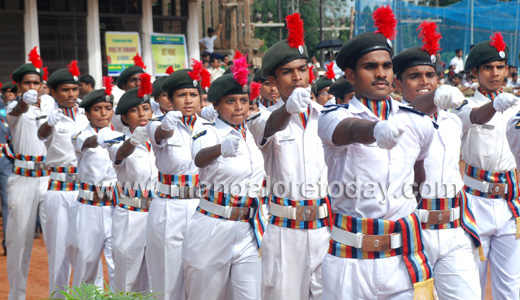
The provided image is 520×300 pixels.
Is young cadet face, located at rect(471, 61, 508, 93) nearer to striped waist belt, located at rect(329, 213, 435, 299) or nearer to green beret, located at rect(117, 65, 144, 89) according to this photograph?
striped waist belt, located at rect(329, 213, 435, 299)

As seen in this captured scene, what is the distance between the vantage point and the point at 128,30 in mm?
17828

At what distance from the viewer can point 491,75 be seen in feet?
22.2

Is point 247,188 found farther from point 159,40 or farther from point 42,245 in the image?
point 159,40

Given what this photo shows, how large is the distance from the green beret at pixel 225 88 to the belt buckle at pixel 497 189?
91.9 inches

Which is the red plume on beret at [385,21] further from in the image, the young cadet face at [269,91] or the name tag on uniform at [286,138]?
the young cadet face at [269,91]

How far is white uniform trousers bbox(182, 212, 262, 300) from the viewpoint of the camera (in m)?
5.88

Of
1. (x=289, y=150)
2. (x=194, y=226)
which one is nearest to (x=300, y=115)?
(x=289, y=150)

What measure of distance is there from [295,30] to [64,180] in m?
4.00

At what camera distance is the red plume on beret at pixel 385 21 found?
14.4 ft

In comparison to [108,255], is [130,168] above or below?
above

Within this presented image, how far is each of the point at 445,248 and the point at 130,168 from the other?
3241 millimetres

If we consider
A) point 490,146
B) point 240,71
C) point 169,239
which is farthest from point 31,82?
point 490,146

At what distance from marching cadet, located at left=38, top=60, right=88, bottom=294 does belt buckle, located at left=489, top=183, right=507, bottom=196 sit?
A: 167 inches

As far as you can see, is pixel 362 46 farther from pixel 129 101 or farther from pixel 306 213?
pixel 129 101
